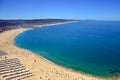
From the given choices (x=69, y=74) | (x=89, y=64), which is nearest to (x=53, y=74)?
(x=69, y=74)

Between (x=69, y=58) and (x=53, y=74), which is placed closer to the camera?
(x=53, y=74)

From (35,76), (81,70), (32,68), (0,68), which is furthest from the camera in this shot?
(81,70)

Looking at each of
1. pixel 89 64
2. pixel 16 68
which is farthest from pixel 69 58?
pixel 16 68

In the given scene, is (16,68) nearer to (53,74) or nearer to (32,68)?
(32,68)

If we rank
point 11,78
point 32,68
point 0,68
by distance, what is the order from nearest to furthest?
point 11,78
point 0,68
point 32,68

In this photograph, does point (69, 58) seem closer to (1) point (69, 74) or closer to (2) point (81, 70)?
(2) point (81, 70)

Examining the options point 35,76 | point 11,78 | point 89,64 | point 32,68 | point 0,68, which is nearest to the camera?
point 11,78
